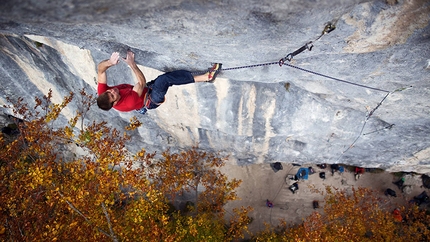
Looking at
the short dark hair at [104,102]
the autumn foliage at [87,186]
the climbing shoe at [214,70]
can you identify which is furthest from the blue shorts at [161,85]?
the autumn foliage at [87,186]

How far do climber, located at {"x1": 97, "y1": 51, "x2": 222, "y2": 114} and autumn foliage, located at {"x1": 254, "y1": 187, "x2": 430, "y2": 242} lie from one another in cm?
963

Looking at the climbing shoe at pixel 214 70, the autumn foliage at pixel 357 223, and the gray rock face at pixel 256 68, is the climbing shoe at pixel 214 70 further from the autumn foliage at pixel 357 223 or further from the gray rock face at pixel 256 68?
the autumn foliage at pixel 357 223

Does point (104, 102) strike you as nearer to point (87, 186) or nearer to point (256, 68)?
point (256, 68)

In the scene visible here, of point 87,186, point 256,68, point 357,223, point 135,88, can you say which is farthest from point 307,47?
point 357,223

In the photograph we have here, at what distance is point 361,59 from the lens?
17.8 feet

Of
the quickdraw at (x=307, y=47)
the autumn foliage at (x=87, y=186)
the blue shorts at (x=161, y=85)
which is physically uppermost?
the quickdraw at (x=307, y=47)

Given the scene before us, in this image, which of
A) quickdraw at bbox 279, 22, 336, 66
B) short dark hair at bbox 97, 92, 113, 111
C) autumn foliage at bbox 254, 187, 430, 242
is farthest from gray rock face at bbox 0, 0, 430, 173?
autumn foliage at bbox 254, 187, 430, 242

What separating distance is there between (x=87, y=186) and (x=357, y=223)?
1214 cm

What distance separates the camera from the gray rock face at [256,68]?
3945 mm

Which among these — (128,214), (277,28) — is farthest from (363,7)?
(128,214)

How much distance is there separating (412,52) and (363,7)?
1.66m

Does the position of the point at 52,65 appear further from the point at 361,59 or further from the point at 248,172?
the point at 248,172

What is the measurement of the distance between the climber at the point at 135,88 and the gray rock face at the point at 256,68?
300mm

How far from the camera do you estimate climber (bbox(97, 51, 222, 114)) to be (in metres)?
5.13
